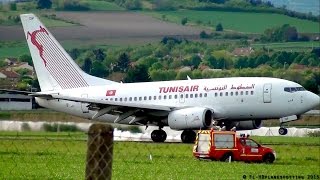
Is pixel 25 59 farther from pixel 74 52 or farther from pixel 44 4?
pixel 44 4

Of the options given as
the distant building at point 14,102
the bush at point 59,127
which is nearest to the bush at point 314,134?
the bush at point 59,127

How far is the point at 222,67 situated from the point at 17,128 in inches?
3007

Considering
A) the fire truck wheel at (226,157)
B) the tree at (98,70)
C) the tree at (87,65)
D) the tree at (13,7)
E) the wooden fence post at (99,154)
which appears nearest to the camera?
the wooden fence post at (99,154)

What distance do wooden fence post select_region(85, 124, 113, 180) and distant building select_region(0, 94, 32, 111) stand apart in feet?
193

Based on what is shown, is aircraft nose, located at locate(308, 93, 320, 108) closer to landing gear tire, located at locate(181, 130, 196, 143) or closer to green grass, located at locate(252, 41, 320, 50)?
landing gear tire, located at locate(181, 130, 196, 143)

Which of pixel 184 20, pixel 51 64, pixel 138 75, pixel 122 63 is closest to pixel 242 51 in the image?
pixel 184 20

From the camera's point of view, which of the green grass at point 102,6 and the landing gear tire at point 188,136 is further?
the green grass at point 102,6

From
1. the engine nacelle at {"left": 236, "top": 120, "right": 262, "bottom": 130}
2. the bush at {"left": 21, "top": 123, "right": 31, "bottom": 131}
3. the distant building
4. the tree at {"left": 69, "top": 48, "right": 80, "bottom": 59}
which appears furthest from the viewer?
the tree at {"left": 69, "top": 48, "right": 80, "bottom": 59}

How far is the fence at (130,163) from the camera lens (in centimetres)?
2920

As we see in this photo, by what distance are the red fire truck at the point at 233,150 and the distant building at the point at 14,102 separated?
37.7 metres

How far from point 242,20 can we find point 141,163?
152 metres

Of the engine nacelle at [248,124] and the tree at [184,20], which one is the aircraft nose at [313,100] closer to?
the engine nacelle at [248,124]

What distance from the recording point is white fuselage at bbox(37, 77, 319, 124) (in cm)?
5825

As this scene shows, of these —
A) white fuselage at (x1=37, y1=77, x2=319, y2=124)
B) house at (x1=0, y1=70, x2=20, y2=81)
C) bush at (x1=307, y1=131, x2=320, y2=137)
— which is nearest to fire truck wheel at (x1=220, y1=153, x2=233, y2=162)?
white fuselage at (x1=37, y1=77, x2=319, y2=124)
